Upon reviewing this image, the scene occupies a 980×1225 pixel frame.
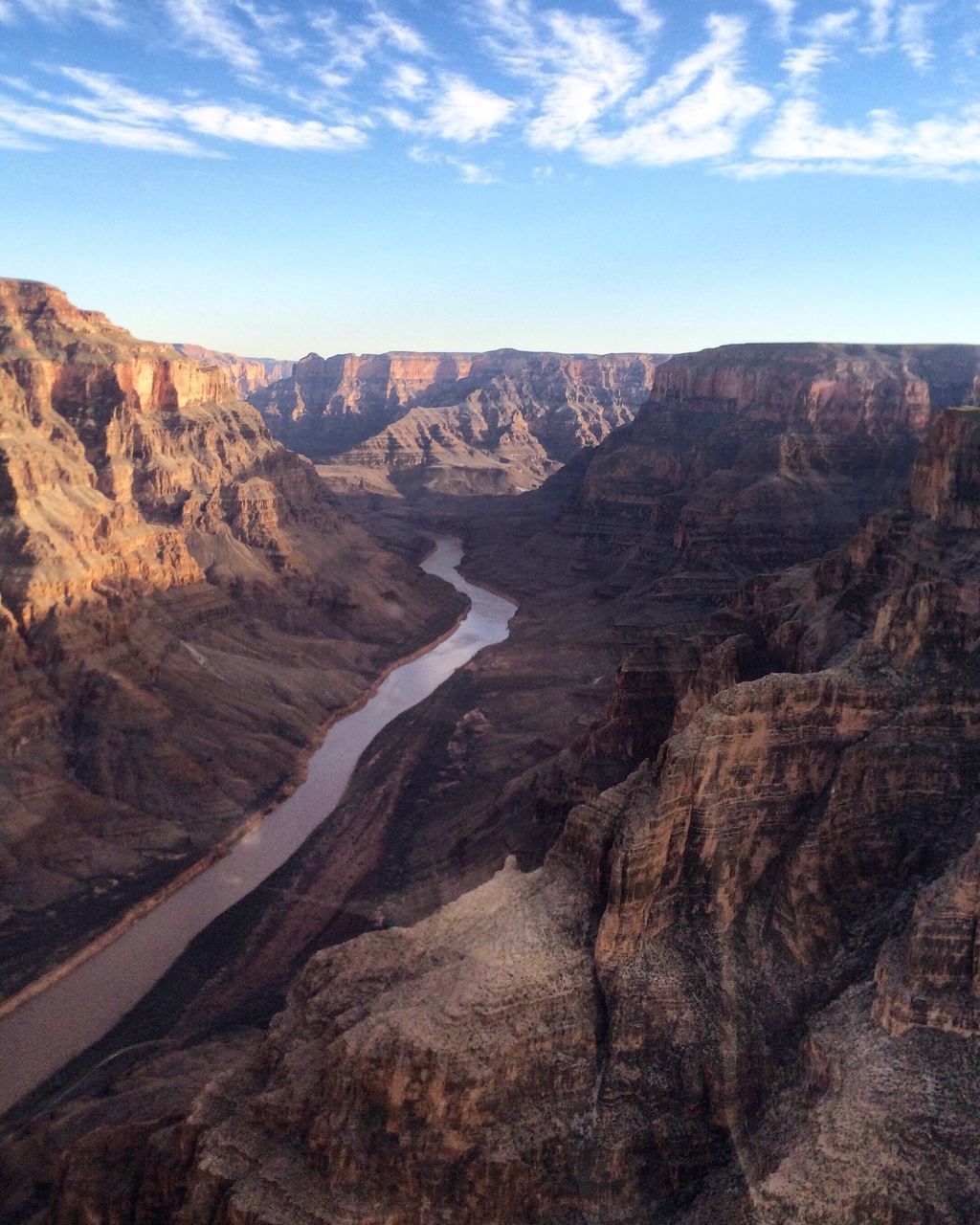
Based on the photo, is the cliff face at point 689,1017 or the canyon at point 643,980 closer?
the cliff face at point 689,1017

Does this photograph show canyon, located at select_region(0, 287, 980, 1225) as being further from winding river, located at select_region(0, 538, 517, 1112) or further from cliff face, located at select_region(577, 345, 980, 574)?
cliff face, located at select_region(577, 345, 980, 574)

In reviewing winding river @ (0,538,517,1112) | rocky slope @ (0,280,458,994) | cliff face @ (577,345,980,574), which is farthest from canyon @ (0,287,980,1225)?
cliff face @ (577,345,980,574)

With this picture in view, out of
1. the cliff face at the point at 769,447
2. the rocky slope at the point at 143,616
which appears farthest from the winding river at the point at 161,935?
the cliff face at the point at 769,447

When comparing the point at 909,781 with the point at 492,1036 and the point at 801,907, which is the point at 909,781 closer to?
the point at 801,907

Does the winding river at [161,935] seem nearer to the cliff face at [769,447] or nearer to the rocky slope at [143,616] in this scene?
the rocky slope at [143,616]

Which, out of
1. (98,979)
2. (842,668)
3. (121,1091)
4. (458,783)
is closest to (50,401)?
(458,783)

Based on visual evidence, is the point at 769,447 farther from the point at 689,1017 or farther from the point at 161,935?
the point at 689,1017

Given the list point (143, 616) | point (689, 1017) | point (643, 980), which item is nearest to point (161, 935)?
point (643, 980)
